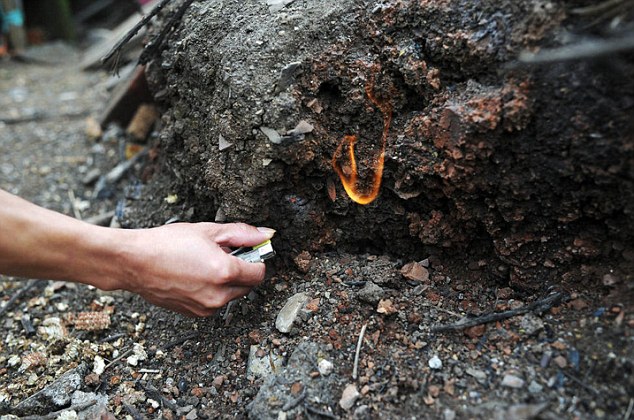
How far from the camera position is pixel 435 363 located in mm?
1578

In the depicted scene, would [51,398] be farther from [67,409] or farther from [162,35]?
[162,35]

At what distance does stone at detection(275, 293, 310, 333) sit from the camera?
1.75 meters

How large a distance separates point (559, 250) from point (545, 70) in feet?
1.80

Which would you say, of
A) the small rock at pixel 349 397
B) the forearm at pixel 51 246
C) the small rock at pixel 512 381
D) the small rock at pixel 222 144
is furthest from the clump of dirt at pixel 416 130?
the small rock at pixel 349 397

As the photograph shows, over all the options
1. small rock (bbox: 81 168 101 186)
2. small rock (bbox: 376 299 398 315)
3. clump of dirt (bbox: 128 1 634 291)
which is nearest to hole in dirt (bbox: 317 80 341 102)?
clump of dirt (bbox: 128 1 634 291)

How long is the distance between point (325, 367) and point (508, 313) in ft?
1.94

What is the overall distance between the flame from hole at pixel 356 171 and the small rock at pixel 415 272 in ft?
0.89

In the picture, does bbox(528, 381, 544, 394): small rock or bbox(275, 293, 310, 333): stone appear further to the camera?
bbox(275, 293, 310, 333): stone

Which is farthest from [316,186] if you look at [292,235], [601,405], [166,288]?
[601,405]

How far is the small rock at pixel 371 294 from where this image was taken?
173 centimetres

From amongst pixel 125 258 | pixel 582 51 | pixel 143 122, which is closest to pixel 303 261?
pixel 125 258

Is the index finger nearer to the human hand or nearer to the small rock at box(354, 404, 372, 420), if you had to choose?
the human hand

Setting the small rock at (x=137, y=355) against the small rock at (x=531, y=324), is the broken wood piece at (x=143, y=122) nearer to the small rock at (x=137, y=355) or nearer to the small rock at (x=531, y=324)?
the small rock at (x=137, y=355)

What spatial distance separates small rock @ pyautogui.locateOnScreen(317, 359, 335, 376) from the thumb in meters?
0.45
